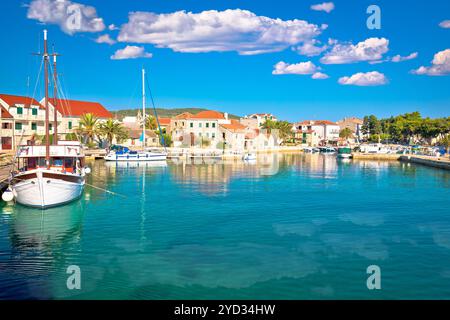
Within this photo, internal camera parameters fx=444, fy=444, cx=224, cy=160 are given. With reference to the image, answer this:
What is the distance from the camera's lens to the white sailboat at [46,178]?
3034 centimetres

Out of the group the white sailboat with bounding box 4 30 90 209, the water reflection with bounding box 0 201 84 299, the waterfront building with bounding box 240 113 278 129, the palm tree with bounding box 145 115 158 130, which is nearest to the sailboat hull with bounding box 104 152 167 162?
the white sailboat with bounding box 4 30 90 209

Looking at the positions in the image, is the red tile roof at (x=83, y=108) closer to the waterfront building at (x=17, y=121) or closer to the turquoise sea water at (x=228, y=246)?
the waterfront building at (x=17, y=121)

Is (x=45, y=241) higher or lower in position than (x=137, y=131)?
lower

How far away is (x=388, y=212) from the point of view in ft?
107

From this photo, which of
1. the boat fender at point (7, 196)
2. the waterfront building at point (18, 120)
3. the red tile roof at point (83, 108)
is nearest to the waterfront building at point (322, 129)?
the red tile roof at point (83, 108)

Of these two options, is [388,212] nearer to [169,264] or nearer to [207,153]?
[169,264]

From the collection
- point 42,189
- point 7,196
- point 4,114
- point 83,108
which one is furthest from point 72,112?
point 42,189

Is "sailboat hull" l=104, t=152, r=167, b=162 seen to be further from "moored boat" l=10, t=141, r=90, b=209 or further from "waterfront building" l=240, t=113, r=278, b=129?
"waterfront building" l=240, t=113, r=278, b=129

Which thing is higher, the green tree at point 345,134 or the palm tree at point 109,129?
the green tree at point 345,134

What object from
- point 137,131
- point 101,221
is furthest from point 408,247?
point 137,131

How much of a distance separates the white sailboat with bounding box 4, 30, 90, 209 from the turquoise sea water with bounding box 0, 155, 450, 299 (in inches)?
38.9

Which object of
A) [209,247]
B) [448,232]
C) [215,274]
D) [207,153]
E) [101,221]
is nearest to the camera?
[215,274]

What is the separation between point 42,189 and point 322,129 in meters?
167

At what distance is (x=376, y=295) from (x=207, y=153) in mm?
79555
